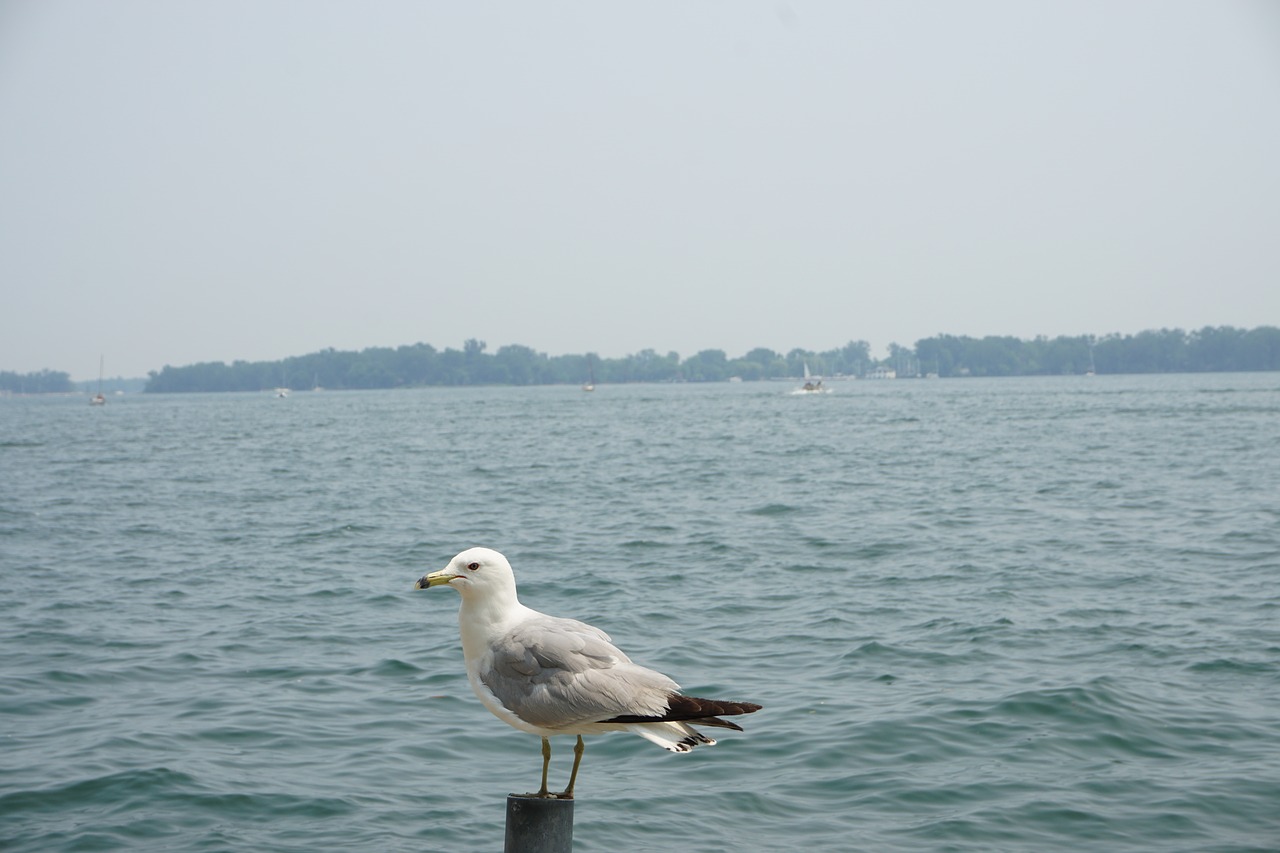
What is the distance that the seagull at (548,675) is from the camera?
478cm

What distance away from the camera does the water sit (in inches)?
307

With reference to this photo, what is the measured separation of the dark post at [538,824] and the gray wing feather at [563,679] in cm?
37

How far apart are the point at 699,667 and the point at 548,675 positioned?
6421 millimetres

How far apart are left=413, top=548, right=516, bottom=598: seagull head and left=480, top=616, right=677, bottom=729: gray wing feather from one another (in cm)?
22

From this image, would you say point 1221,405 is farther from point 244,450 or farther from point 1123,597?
point 1123,597

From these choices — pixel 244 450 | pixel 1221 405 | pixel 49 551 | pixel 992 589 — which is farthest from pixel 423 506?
pixel 1221 405

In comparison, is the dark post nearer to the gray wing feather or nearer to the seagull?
the seagull

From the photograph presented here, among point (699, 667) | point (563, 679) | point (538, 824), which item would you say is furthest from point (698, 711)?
point (699, 667)

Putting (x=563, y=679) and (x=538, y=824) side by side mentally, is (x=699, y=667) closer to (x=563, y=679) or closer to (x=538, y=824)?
(x=563, y=679)

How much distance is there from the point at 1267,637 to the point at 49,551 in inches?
743

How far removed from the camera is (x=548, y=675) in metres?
4.98

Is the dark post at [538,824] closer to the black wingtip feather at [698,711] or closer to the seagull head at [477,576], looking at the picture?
the black wingtip feather at [698,711]

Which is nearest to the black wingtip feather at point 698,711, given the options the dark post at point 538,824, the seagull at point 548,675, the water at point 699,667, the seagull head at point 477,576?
the seagull at point 548,675

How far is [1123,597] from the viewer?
47.3ft
